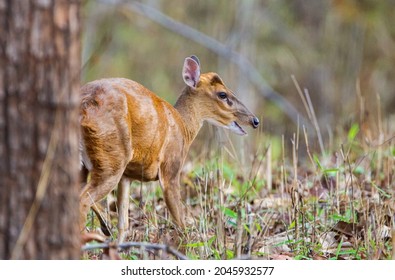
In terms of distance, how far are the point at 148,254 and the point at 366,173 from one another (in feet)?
8.34

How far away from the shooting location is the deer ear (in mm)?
6912

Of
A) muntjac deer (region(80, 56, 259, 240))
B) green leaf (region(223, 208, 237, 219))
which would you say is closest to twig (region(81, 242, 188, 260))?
muntjac deer (region(80, 56, 259, 240))

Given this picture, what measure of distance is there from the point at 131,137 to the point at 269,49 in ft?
52.3

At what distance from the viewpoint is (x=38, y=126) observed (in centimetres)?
380

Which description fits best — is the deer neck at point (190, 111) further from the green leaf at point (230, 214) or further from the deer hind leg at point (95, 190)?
the deer hind leg at point (95, 190)

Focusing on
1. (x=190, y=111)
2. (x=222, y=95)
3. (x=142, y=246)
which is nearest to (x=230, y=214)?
(x=190, y=111)

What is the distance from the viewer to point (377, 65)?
20031 mm

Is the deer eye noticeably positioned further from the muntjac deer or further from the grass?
the grass

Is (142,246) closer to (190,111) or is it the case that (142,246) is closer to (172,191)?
(172,191)

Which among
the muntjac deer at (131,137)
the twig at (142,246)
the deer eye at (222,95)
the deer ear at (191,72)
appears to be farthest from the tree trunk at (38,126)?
the deer eye at (222,95)

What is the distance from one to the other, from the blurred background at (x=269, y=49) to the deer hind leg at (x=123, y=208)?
12636 millimetres

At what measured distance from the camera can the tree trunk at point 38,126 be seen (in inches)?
148

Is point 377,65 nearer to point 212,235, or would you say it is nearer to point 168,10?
point 168,10
